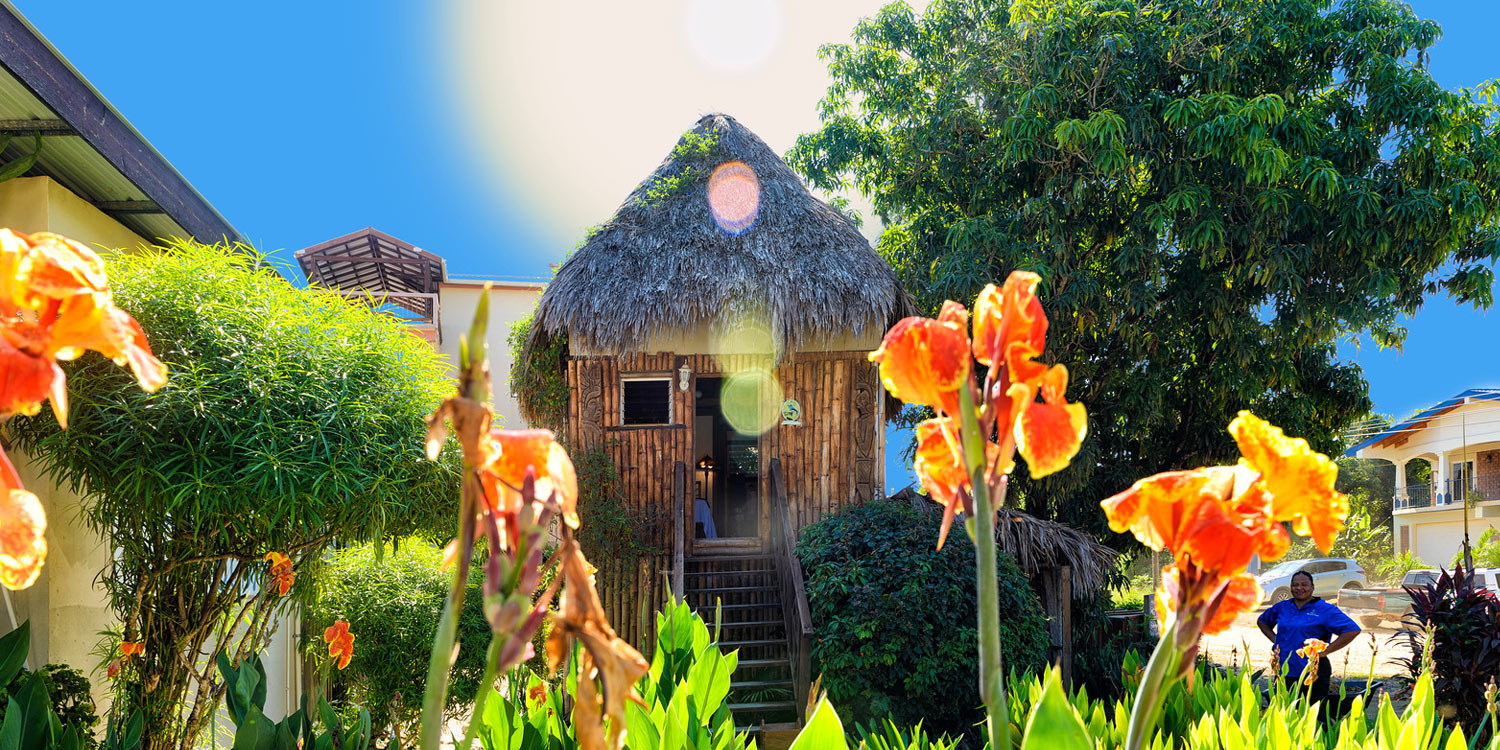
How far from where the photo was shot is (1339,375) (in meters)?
11.4

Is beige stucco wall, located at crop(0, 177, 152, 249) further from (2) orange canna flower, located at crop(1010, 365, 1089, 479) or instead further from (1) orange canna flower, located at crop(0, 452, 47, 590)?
(2) orange canna flower, located at crop(1010, 365, 1089, 479)

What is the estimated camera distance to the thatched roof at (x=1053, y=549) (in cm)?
866

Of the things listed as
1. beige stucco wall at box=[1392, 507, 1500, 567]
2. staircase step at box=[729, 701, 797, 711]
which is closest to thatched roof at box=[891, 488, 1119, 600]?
staircase step at box=[729, 701, 797, 711]

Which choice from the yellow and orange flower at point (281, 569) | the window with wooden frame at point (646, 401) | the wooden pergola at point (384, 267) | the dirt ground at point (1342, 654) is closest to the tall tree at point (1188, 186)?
the window with wooden frame at point (646, 401)

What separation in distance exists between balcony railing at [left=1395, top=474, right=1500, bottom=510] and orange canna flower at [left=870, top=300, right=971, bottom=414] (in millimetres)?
27566

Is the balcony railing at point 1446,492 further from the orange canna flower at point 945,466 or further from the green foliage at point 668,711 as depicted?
the orange canna flower at point 945,466

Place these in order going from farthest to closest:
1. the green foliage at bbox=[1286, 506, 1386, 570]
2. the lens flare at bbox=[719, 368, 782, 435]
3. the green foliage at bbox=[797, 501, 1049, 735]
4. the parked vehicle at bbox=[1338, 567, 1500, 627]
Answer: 1. the green foliage at bbox=[1286, 506, 1386, 570]
2. the parked vehicle at bbox=[1338, 567, 1500, 627]
3. the lens flare at bbox=[719, 368, 782, 435]
4. the green foliage at bbox=[797, 501, 1049, 735]

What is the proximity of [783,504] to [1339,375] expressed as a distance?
7965mm

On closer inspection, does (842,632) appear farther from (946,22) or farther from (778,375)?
(946,22)

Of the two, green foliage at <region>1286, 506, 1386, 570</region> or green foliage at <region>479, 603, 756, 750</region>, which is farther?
green foliage at <region>1286, 506, 1386, 570</region>

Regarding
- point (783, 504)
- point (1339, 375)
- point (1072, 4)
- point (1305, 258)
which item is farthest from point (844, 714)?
point (1339, 375)

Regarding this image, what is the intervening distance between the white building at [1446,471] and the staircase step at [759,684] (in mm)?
22026

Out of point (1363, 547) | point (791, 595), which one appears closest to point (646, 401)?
A: point (791, 595)

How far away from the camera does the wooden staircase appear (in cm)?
748
